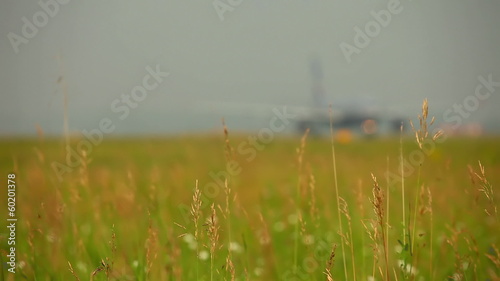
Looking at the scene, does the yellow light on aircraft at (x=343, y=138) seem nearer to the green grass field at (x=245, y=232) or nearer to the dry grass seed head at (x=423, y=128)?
the green grass field at (x=245, y=232)

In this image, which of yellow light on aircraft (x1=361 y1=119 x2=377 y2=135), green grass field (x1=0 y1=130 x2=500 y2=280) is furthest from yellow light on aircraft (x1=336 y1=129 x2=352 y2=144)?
green grass field (x1=0 y1=130 x2=500 y2=280)

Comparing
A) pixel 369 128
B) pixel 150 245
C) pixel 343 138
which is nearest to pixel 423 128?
pixel 150 245

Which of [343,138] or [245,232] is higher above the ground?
[343,138]

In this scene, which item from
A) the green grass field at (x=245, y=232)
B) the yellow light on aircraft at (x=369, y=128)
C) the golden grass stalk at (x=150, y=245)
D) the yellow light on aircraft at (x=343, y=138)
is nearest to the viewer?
the golden grass stalk at (x=150, y=245)

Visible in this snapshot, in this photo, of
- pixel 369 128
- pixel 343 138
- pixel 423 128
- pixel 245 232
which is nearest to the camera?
pixel 423 128

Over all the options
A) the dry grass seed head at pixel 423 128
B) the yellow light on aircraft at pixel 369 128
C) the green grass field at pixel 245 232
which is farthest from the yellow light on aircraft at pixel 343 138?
the dry grass seed head at pixel 423 128

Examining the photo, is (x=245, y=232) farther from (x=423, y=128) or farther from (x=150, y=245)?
(x=423, y=128)

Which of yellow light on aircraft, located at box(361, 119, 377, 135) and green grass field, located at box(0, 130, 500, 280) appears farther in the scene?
yellow light on aircraft, located at box(361, 119, 377, 135)

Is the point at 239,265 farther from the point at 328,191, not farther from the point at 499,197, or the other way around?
the point at 328,191

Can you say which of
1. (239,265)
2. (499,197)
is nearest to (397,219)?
(499,197)

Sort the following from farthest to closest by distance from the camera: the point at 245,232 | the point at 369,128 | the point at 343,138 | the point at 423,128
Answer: the point at 369,128 < the point at 343,138 < the point at 245,232 < the point at 423,128

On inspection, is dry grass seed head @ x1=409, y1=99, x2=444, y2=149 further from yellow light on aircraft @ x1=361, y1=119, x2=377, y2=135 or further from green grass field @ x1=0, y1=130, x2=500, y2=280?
yellow light on aircraft @ x1=361, y1=119, x2=377, y2=135

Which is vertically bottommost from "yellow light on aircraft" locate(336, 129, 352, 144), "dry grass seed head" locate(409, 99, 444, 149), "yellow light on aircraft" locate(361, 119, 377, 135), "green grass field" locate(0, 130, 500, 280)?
"green grass field" locate(0, 130, 500, 280)

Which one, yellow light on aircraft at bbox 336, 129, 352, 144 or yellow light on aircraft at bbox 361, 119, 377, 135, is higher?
yellow light on aircraft at bbox 361, 119, 377, 135
